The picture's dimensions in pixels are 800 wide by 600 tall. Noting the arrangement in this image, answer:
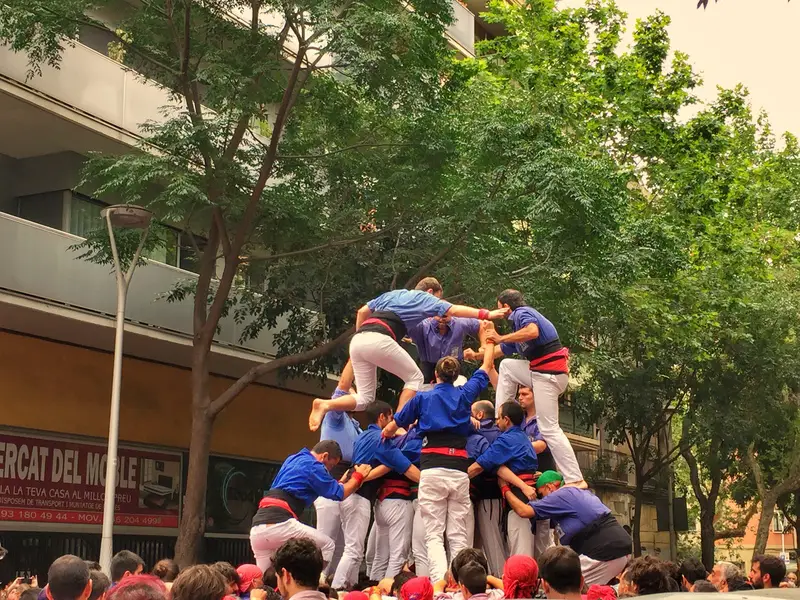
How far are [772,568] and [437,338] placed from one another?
12.5ft

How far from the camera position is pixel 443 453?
1071 centimetres

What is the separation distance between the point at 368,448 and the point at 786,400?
2367 cm

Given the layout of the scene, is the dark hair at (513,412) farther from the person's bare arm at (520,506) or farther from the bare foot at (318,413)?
the bare foot at (318,413)

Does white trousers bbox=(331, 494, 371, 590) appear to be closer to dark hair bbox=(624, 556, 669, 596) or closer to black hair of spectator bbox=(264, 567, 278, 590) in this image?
black hair of spectator bbox=(264, 567, 278, 590)

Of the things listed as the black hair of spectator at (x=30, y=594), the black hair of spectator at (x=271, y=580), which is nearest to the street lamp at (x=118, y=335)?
the black hair of spectator at (x=271, y=580)

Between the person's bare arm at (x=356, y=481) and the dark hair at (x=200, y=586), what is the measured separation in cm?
498

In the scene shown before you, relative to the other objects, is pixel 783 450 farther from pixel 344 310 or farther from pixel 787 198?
pixel 344 310

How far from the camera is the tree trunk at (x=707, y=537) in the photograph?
3319 centimetres

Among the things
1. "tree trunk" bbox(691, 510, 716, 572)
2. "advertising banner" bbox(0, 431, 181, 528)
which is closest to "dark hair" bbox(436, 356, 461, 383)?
"advertising banner" bbox(0, 431, 181, 528)

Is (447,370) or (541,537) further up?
(447,370)

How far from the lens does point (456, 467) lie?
35.2ft

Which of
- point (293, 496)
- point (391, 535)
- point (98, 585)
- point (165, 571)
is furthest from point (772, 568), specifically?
point (98, 585)

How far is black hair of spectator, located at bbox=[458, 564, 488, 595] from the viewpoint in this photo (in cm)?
761

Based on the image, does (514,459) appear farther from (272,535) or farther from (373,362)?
(272,535)
